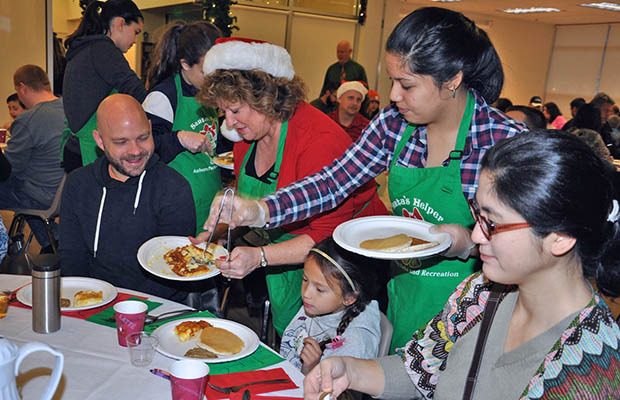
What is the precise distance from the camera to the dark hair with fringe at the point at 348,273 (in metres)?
2.40

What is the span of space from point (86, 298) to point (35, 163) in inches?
122

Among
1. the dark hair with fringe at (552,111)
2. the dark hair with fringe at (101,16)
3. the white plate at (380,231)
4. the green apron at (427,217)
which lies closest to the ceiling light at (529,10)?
the dark hair with fringe at (552,111)

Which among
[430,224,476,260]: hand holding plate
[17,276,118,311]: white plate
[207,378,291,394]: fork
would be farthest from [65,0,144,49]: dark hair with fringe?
[207,378,291,394]: fork

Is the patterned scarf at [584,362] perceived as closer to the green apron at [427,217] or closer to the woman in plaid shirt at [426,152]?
the woman in plaid shirt at [426,152]

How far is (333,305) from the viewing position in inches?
96.0

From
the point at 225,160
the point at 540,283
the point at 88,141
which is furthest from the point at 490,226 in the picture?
the point at 88,141

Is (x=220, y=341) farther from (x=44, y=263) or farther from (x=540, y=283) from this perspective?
(x=540, y=283)

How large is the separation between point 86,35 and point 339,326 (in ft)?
8.80

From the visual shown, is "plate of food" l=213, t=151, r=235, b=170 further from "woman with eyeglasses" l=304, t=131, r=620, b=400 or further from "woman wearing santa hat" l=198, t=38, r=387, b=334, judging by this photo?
"woman with eyeglasses" l=304, t=131, r=620, b=400

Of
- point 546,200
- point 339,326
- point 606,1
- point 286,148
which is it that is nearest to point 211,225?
point 286,148

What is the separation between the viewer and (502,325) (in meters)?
1.45

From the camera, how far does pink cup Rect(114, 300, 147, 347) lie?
1.69 metres

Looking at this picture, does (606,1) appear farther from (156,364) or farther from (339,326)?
(156,364)

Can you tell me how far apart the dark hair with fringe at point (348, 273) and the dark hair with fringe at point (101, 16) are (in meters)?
2.37
